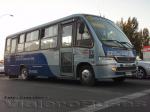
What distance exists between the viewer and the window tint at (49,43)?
13.3 metres

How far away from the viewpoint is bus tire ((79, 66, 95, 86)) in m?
11.2

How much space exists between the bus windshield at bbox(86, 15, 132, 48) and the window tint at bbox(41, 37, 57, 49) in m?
2.31

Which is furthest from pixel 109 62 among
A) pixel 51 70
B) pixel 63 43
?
pixel 51 70

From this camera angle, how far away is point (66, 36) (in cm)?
1254

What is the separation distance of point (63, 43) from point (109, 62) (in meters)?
2.80

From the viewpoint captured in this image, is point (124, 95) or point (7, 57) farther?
point (7, 57)

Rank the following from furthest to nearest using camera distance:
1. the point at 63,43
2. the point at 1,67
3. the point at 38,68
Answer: the point at 1,67 < the point at 38,68 < the point at 63,43

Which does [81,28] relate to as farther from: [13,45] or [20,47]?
[13,45]

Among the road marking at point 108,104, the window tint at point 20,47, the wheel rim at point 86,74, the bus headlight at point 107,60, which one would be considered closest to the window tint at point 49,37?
the wheel rim at point 86,74

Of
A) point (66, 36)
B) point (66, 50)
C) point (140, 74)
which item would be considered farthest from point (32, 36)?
point (140, 74)

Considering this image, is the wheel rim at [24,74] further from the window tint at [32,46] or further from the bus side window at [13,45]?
the bus side window at [13,45]

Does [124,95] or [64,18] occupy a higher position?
[64,18]

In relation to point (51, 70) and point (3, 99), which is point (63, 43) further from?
point (3, 99)

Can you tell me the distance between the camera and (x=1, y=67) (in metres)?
25.3
